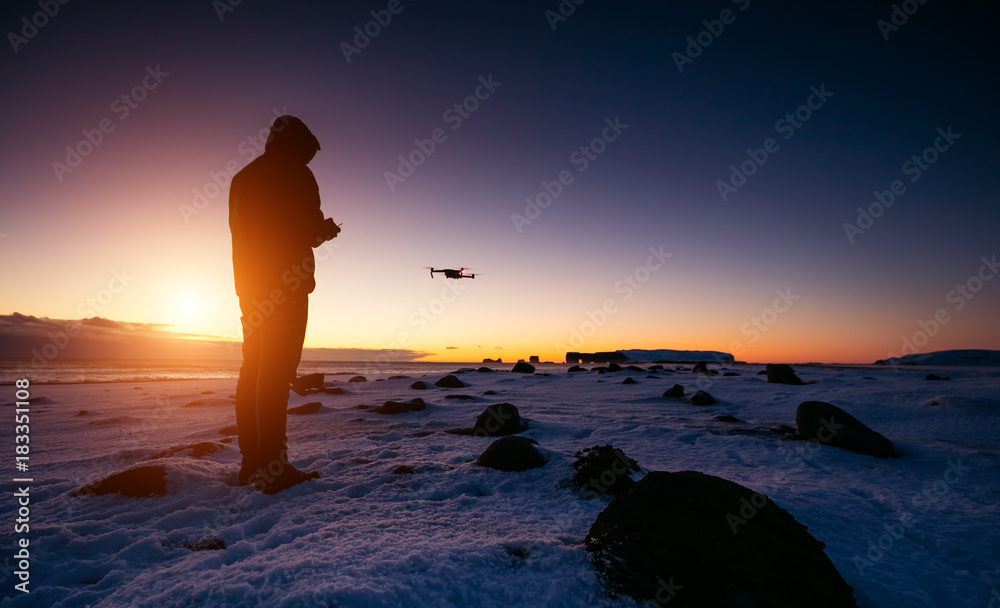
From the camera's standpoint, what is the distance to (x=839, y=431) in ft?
18.1

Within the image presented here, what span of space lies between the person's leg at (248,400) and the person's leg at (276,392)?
13 cm

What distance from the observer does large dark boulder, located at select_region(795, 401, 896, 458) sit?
5.25 m

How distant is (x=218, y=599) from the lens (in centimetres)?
179

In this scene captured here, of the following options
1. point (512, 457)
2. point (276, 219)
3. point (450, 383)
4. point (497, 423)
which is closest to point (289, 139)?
point (276, 219)

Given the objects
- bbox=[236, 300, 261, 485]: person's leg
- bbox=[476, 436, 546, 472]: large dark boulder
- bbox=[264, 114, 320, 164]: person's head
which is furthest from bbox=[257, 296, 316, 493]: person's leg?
bbox=[476, 436, 546, 472]: large dark boulder

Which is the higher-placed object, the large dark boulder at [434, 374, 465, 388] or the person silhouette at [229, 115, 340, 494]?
the person silhouette at [229, 115, 340, 494]

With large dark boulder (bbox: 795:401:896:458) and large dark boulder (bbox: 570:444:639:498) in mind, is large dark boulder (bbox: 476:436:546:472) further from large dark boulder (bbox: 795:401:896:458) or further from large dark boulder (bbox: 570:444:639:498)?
large dark boulder (bbox: 795:401:896:458)

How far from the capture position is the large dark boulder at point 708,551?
6.26ft

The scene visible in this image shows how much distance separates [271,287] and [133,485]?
192cm

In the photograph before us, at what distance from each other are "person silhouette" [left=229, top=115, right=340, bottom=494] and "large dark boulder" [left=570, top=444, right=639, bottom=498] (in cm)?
252

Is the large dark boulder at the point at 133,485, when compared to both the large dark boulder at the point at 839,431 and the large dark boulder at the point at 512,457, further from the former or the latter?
the large dark boulder at the point at 839,431

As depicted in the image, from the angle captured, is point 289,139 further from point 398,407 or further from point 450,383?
point 450,383

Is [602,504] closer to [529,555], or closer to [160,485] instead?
[529,555]

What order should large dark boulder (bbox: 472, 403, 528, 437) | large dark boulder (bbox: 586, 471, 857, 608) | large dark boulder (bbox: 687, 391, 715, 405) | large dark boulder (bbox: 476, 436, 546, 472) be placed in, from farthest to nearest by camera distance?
1. large dark boulder (bbox: 687, 391, 715, 405)
2. large dark boulder (bbox: 472, 403, 528, 437)
3. large dark boulder (bbox: 476, 436, 546, 472)
4. large dark boulder (bbox: 586, 471, 857, 608)
